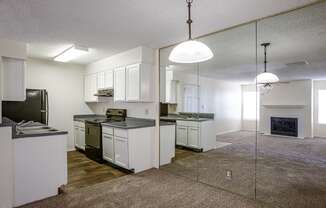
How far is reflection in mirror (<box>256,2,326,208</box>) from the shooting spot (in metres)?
2.30

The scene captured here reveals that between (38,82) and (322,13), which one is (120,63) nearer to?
(38,82)

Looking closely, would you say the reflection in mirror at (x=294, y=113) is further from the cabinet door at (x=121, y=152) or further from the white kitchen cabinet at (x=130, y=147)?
the cabinet door at (x=121, y=152)

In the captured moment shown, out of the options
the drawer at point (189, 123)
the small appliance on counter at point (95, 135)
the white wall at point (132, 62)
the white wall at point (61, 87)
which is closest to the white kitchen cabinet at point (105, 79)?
the white wall at point (132, 62)

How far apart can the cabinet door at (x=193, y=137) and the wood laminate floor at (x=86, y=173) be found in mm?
1421

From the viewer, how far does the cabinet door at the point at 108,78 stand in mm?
4395

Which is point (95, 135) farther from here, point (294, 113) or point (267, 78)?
point (294, 113)

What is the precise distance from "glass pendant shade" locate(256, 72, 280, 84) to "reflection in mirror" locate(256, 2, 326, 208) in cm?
6

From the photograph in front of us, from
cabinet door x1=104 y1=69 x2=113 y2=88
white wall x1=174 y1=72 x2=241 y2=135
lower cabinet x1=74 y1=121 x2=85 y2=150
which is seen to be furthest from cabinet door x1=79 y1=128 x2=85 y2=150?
white wall x1=174 y1=72 x2=241 y2=135

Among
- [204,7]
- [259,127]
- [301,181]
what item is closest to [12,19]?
[204,7]

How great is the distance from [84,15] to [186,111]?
2.25m

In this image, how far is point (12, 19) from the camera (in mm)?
2471

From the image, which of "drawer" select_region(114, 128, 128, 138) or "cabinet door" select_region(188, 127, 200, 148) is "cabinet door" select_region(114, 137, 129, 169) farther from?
"cabinet door" select_region(188, 127, 200, 148)

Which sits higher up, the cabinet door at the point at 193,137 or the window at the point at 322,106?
the window at the point at 322,106

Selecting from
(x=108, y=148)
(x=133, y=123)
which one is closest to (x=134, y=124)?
(x=133, y=123)
